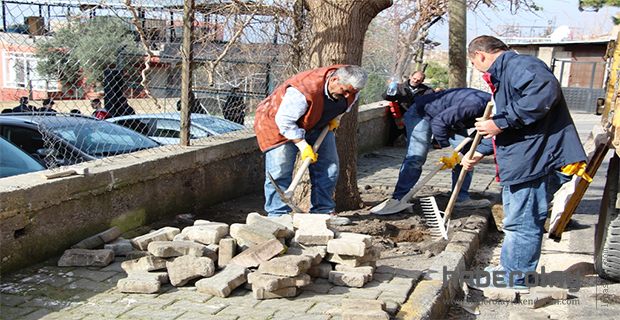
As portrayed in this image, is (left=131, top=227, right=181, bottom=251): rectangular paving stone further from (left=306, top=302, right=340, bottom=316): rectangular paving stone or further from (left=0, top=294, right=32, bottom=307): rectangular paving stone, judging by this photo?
(left=306, top=302, right=340, bottom=316): rectangular paving stone

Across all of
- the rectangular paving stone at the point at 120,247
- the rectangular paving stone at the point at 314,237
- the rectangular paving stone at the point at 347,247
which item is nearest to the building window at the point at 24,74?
the rectangular paving stone at the point at 120,247

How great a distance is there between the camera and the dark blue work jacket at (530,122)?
13.1ft

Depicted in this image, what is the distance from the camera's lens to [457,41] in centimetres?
1163

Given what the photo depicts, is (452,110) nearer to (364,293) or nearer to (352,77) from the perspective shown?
(352,77)

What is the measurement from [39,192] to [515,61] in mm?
3250

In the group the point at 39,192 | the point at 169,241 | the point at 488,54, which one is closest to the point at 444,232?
the point at 488,54

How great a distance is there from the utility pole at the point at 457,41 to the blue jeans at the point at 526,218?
24.9ft

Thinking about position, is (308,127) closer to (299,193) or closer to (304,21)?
(299,193)

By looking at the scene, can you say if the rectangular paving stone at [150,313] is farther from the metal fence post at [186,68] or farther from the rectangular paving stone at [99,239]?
the metal fence post at [186,68]

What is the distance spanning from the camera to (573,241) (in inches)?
234

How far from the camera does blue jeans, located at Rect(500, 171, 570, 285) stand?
423 centimetres

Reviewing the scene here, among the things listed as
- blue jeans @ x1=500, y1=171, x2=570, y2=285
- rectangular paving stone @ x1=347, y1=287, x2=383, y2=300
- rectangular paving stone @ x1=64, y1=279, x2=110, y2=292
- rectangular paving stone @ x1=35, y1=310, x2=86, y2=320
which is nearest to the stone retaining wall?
rectangular paving stone @ x1=64, y1=279, x2=110, y2=292

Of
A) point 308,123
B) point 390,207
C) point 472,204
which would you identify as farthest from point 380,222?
point 472,204

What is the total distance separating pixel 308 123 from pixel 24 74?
2.28 metres
